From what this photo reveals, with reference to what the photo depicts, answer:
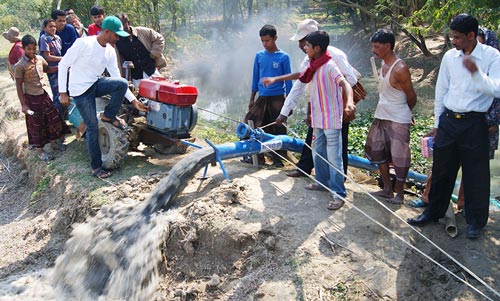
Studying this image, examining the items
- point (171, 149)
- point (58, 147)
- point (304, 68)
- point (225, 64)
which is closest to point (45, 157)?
point (58, 147)

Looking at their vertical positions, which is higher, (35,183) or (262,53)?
(262,53)

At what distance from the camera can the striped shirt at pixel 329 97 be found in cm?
452

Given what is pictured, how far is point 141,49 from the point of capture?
700 centimetres

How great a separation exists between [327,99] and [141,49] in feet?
11.4

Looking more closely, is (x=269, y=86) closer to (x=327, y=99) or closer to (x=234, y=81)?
(x=327, y=99)

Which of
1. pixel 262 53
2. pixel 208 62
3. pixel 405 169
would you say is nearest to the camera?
pixel 405 169

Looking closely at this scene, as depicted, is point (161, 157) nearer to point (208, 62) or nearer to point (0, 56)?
point (0, 56)

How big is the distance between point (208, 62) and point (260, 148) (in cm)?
1948

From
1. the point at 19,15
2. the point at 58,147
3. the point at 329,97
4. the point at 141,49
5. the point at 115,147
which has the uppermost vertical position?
the point at 141,49

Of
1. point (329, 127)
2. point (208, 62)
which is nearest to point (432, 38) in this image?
point (208, 62)

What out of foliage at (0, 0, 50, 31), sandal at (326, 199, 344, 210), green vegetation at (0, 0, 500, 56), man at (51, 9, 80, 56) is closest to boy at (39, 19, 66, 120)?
man at (51, 9, 80, 56)

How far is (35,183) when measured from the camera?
6.79 m

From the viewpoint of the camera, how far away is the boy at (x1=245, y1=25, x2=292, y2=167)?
233 inches

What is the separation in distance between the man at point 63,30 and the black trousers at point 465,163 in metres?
6.17
